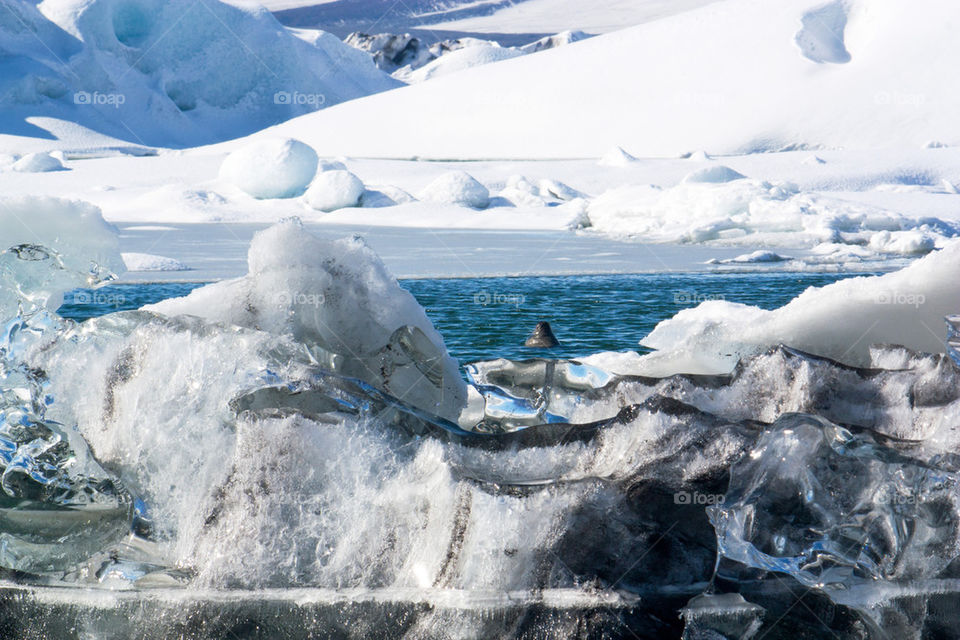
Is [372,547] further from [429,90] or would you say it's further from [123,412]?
[429,90]

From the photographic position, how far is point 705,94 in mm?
35844

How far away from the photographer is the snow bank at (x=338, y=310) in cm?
295

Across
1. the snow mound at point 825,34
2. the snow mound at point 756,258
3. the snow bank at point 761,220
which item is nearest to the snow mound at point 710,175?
the snow bank at point 761,220

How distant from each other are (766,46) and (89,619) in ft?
128

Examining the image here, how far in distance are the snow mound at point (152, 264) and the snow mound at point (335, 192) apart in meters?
9.65

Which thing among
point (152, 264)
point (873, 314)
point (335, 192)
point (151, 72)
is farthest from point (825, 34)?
point (873, 314)

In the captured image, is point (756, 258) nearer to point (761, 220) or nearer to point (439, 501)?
point (761, 220)

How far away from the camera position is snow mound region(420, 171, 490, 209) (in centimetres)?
2069

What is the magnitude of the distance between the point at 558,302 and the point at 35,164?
24.3 m

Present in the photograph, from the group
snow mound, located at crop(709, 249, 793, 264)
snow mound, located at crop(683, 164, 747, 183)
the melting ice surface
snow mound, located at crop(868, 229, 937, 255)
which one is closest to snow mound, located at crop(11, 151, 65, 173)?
snow mound, located at crop(683, 164, 747, 183)

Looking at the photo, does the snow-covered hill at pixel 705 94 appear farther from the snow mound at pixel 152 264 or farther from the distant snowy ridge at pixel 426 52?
the distant snowy ridge at pixel 426 52

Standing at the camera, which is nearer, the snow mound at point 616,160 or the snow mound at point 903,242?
the snow mound at point 903,242

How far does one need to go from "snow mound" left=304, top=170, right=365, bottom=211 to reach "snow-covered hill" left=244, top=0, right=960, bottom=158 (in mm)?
14473

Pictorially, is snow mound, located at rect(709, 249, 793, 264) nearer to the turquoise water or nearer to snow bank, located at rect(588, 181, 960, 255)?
the turquoise water
